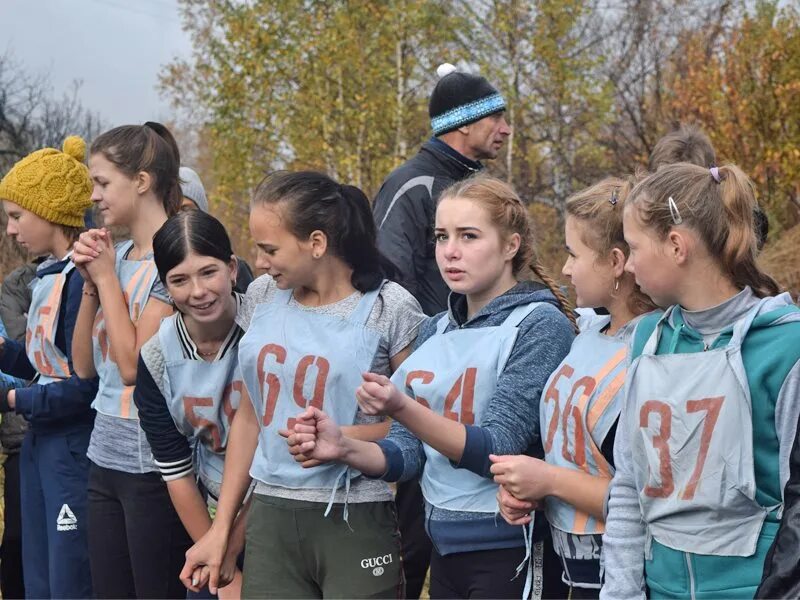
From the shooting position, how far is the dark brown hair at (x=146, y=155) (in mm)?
3828

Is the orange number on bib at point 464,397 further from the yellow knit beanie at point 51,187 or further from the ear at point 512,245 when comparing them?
the yellow knit beanie at point 51,187

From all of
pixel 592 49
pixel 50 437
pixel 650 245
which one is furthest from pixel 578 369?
pixel 592 49

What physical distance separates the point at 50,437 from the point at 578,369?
2282 mm

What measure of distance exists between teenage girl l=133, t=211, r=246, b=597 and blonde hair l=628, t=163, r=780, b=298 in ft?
5.04

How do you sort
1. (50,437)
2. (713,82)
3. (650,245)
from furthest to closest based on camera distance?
1. (713,82)
2. (50,437)
3. (650,245)

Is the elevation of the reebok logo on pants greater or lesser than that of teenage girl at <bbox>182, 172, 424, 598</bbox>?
lesser

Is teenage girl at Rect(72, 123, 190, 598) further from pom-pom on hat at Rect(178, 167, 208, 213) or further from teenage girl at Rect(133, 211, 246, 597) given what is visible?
pom-pom on hat at Rect(178, 167, 208, 213)

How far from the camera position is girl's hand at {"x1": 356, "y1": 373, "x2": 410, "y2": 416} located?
2.50 meters

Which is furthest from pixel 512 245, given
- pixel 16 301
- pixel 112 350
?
pixel 16 301

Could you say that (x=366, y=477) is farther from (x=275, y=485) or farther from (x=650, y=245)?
(x=650, y=245)

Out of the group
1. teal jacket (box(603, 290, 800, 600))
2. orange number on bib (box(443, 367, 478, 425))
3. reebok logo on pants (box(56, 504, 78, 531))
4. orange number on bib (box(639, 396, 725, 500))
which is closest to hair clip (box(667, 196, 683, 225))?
teal jacket (box(603, 290, 800, 600))

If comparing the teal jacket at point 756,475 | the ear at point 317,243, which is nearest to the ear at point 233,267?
the ear at point 317,243

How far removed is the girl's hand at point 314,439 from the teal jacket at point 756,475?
74cm

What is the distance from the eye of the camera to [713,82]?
10914mm
